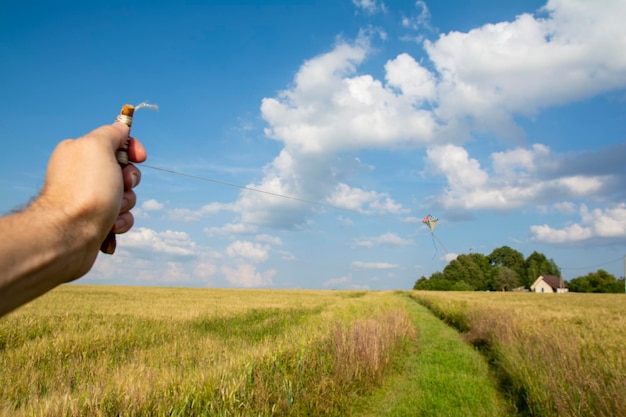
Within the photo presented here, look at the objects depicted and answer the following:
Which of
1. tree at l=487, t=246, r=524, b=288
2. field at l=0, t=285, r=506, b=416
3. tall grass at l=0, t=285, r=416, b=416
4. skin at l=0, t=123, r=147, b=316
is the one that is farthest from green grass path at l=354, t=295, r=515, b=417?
tree at l=487, t=246, r=524, b=288

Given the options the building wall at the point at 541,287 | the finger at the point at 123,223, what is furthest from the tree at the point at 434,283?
the finger at the point at 123,223

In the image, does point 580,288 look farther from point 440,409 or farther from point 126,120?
point 126,120

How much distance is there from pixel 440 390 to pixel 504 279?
4183 inches

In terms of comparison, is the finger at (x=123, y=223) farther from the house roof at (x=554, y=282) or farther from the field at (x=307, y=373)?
the house roof at (x=554, y=282)

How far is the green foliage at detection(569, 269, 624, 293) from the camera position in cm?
9138

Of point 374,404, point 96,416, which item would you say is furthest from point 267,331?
point 96,416

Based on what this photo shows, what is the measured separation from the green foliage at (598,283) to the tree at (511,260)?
1674cm

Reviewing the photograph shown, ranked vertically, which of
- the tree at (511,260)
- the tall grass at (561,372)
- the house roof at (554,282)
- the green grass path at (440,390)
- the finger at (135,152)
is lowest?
the green grass path at (440,390)

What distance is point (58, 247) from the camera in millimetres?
1166

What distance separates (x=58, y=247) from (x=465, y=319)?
21.7m

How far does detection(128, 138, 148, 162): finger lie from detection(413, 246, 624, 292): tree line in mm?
92639

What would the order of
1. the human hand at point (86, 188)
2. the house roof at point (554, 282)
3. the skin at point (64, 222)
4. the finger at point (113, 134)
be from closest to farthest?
the skin at point (64, 222) < the human hand at point (86, 188) < the finger at point (113, 134) < the house roof at point (554, 282)

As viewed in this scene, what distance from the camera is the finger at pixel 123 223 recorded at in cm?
178

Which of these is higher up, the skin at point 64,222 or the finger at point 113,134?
the finger at point 113,134
